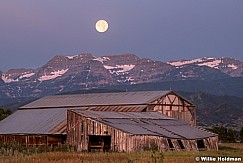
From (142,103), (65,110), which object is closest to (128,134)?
(142,103)

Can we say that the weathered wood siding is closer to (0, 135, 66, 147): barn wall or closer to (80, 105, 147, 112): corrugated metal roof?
(80, 105, 147, 112): corrugated metal roof

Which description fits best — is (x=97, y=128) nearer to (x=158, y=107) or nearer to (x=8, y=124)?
(x=158, y=107)

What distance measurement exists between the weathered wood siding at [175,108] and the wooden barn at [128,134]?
10384mm

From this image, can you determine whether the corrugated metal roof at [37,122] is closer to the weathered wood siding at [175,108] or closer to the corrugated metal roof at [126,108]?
the corrugated metal roof at [126,108]

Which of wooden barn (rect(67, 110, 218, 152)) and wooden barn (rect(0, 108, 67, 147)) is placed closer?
wooden barn (rect(67, 110, 218, 152))

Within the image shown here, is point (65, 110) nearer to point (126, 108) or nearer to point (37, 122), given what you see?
point (37, 122)

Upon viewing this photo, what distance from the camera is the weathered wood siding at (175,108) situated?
71.6 m

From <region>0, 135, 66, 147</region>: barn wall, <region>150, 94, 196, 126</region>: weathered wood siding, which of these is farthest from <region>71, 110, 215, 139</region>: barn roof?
<region>150, 94, 196, 126</region>: weathered wood siding

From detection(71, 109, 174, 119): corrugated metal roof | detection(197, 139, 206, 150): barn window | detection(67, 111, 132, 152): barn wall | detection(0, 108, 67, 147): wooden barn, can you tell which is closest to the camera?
detection(67, 111, 132, 152): barn wall

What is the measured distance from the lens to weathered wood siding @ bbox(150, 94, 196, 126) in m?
71.6

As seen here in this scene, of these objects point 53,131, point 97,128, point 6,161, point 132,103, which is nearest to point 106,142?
point 97,128

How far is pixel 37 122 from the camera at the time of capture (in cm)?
6938

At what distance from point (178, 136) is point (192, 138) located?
150 centimetres

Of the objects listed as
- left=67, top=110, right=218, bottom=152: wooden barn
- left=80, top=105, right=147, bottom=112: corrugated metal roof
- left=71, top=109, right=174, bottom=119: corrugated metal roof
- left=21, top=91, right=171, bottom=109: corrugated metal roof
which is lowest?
left=67, top=110, right=218, bottom=152: wooden barn
